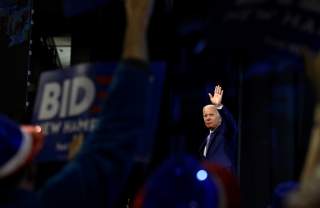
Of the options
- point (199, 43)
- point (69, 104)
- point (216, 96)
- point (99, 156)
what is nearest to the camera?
point (99, 156)

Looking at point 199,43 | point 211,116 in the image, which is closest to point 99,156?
point 199,43

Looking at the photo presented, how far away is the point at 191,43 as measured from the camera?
1.54m

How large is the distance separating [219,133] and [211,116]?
15 cm

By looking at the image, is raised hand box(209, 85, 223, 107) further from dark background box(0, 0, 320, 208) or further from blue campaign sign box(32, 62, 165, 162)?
blue campaign sign box(32, 62, 165, 162)

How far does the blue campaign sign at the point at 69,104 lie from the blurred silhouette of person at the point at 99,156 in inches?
10.5

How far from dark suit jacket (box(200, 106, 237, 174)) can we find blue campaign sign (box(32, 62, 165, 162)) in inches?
100

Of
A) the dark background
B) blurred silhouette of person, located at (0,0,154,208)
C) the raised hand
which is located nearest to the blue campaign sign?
the dark background

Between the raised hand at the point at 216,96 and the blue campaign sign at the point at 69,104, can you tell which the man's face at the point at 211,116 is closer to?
the raised hand at the point at 216,96

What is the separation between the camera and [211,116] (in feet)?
14.5

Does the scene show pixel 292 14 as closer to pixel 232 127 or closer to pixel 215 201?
pixel 215 201

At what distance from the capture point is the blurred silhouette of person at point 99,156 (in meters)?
1.27

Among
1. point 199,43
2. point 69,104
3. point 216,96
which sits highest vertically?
point 216,96

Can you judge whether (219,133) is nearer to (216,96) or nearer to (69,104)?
(216,96)

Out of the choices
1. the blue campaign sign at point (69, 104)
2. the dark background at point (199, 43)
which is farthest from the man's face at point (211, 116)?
the blue campaign sign at point (69, 104)
